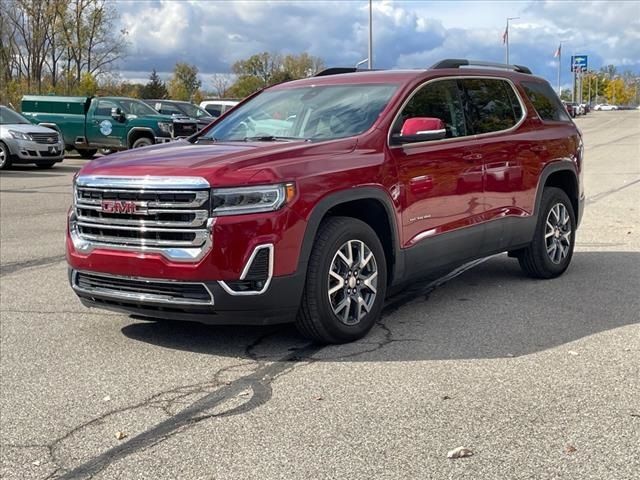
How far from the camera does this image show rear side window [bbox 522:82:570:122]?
7309 millimetres

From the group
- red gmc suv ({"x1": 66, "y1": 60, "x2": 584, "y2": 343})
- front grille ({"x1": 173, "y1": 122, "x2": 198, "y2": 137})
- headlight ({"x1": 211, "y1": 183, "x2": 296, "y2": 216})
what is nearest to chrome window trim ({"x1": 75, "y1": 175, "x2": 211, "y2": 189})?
red gmc suv ({"x1": 66, "y1": 60, "x2": 584, "y2": 343})

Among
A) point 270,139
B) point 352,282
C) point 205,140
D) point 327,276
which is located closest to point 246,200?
point 327,276

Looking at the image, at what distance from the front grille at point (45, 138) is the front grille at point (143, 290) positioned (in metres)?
17.3

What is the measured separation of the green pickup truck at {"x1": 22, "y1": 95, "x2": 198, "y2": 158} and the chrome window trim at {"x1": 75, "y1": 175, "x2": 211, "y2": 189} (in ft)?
61.7

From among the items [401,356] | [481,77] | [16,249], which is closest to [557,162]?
[481,77]

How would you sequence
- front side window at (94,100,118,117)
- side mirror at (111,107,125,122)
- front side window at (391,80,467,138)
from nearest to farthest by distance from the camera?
front side window at (391,80,467,138) < side mirror at (111,107,125,122) < front side window at (94,100,118,117)

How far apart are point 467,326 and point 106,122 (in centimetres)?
2174

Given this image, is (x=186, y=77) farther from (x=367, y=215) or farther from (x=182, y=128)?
(x=367, y=215)

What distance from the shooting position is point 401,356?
4977 millimetres

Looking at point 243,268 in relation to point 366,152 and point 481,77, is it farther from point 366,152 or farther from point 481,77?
point 481,77

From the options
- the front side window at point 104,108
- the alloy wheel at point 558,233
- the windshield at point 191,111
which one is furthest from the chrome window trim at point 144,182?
the windshield at point 191,111

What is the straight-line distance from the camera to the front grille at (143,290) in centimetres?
473

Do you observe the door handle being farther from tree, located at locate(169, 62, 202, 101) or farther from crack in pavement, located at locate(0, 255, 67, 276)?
tree, located at locate(169, 62, 202, 101)

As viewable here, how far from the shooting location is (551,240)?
7281mm
